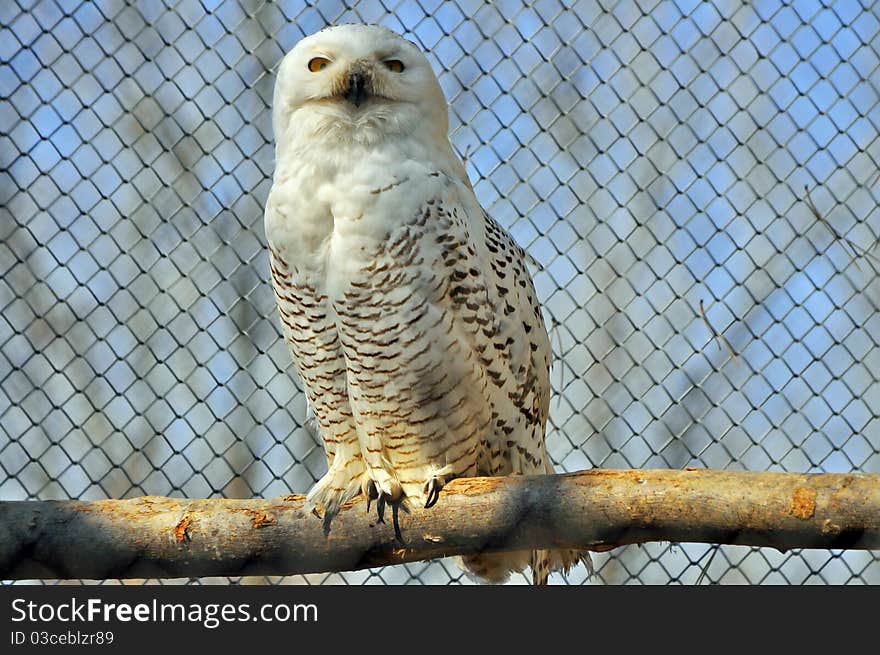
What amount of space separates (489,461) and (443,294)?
0.43 m

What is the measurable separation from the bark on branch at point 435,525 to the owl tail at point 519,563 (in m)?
0.44

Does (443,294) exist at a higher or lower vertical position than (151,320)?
lower

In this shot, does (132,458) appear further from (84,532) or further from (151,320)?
(84,532)

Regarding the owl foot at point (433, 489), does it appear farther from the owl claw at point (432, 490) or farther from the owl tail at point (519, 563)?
the owl tail at point (519, 563)

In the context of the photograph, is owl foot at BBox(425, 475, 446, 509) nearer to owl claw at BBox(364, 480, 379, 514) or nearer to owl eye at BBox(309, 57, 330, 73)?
owl claw at BBox(364, 480, 379, 514)

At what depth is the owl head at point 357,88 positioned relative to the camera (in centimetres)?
214

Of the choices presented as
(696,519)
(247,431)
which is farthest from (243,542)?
(247,431)

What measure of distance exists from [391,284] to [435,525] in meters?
0.47

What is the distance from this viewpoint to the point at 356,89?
6.99ft

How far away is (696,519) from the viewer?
1633mm

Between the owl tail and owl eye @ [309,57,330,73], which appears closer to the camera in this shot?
owl eye @ [309,57,330,73]

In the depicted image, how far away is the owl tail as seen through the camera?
7.52 ft

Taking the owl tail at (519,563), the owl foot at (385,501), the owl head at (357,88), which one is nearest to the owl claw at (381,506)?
the owl foot at (385,501)

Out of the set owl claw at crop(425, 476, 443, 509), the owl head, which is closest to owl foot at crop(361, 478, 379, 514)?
owl claw at crop(425, 476, 443, 509)
